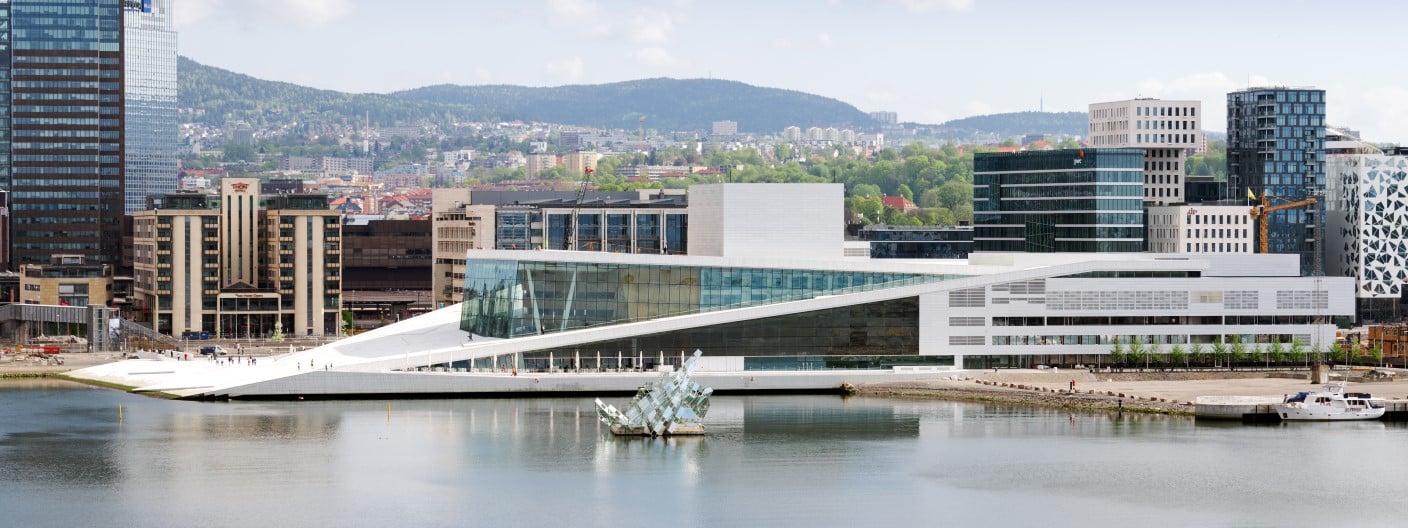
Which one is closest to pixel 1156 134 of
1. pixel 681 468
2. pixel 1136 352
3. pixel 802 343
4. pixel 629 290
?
pixel 1136 352

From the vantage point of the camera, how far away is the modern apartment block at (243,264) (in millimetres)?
145625

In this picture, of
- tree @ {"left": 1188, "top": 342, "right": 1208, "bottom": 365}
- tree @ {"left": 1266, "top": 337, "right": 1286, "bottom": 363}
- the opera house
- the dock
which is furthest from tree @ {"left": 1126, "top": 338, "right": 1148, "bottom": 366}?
the dock

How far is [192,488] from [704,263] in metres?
41.6

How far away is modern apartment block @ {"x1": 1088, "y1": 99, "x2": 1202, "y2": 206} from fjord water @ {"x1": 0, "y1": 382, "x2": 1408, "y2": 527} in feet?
207

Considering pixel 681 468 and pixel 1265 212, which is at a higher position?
pixel 1265 212

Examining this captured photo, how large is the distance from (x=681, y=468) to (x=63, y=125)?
126490 mm

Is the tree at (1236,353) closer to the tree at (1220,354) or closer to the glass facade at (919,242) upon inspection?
the tree at (1220,354)

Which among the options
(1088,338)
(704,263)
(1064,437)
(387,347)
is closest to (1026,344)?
(1088,338)

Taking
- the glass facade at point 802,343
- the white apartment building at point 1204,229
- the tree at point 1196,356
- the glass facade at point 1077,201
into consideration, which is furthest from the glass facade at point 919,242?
the glass facade at point 802,343

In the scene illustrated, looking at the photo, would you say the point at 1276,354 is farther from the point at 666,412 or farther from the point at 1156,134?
the point at 1156,134

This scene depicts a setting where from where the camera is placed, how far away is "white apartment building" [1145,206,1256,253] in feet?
500

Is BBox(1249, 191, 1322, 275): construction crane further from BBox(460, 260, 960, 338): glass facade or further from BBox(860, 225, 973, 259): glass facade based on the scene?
BBox(460, 260, 960, 338): glass facade

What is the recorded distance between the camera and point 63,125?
629 ft

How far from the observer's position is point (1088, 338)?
11350cm
